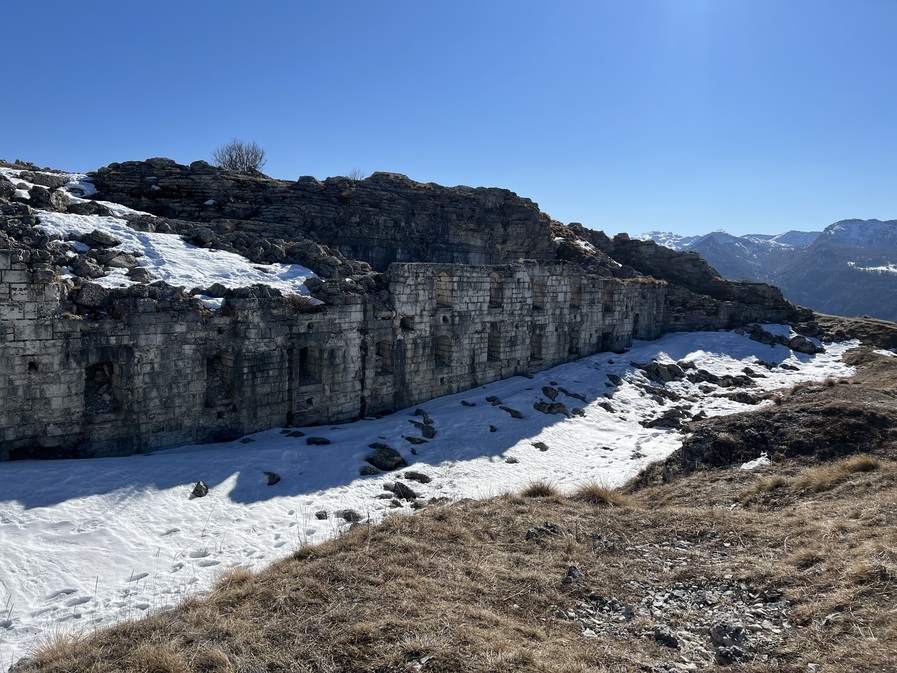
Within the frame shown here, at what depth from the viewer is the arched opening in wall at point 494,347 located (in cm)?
1877

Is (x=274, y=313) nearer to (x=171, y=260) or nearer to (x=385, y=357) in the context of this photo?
(x=171, y=260)

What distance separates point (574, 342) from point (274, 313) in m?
12.5

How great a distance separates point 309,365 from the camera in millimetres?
14258

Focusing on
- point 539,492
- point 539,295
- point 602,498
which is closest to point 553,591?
point 602,498

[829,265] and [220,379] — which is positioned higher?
[829,265]

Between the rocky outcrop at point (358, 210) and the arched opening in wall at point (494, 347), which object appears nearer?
the rocky outcrop at point (358, 210)

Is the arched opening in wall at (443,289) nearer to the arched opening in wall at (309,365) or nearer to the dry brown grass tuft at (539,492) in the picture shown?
the arched opening in wall at (309,365)

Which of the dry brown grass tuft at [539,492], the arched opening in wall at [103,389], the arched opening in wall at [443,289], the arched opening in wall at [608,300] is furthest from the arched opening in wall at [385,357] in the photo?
the arched opening in wall at [608,300]

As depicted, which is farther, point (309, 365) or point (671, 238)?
point (671, 238)

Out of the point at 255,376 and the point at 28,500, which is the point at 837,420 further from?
the point at 28,500

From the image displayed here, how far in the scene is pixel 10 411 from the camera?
32.4 feet

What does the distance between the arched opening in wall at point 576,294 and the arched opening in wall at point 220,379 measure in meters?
13.1

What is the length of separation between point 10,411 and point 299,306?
5.57m

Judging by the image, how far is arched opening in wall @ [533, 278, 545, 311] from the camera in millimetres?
20491
